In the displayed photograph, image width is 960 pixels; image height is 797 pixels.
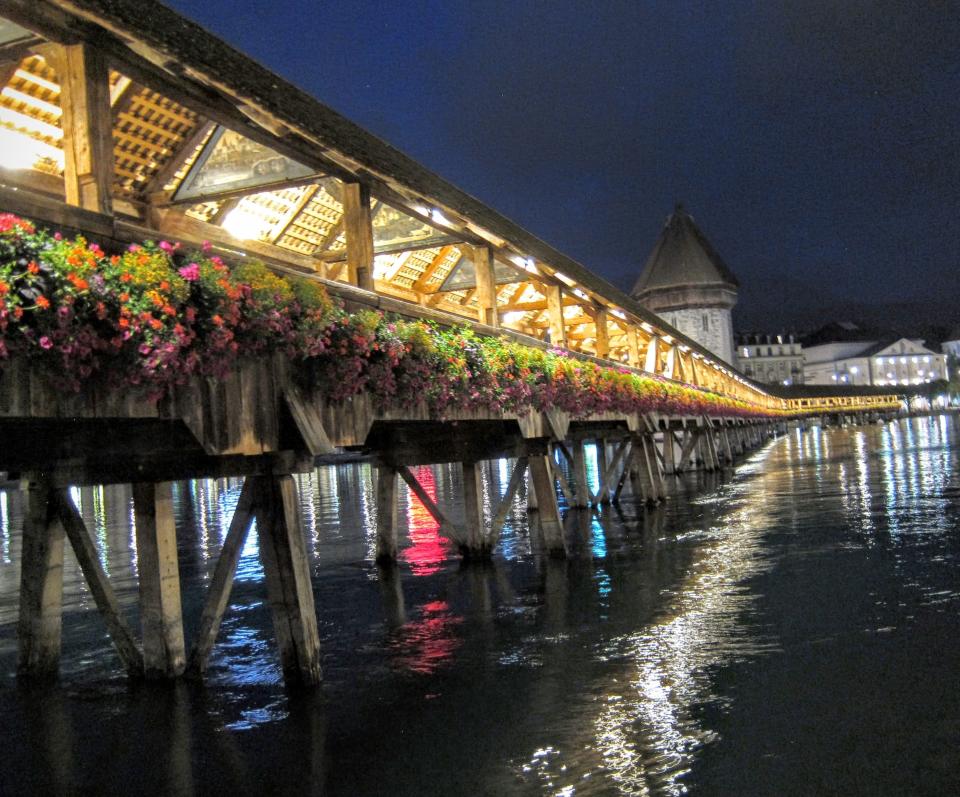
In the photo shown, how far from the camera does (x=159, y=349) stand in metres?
5.73

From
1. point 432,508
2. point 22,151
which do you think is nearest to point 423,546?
point 432,508

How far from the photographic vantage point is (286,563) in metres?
7.72

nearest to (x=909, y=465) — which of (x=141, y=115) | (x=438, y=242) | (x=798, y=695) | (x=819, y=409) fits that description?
(x=438, y=242)

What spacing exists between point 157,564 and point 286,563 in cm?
126

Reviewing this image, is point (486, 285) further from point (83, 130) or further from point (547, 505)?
point (83, 130)

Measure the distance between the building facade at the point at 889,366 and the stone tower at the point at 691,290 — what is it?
88375 mm

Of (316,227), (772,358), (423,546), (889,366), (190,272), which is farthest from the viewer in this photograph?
(772,358)

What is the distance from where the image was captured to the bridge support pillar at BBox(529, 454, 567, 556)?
15.2m

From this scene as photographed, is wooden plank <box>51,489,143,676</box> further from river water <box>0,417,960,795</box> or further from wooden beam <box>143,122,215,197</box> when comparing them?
wooden beam <box>143,122,215,197</box>

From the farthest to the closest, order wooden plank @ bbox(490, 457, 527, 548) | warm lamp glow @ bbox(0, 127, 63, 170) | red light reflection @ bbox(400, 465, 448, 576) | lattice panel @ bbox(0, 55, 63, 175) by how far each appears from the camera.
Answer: red light reflection @ bbox(400, 465, 448, 576), wooden plank @ bbox(490, 457, 527, 548), warm lamp glow @ bbox(0, 127, 63, 170), lattice panel @ bbox(0, 55, 63, 175)

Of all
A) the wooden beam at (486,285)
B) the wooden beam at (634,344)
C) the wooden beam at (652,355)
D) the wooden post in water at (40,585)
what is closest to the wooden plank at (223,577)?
the wooden post in water at (40,585)

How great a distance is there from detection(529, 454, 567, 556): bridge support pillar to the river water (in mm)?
399

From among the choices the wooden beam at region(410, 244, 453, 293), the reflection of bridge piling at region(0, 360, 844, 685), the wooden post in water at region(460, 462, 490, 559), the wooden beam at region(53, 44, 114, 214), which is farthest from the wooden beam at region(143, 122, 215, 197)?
the wooden post in water at region(460, 462, 490, 559)

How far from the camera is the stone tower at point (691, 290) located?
67.9 meters
